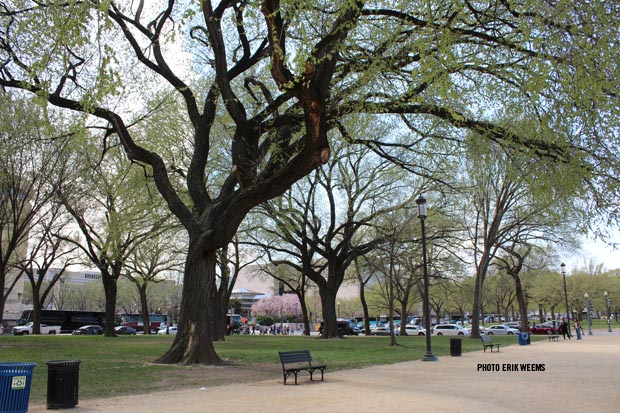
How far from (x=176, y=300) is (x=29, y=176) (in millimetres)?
74019

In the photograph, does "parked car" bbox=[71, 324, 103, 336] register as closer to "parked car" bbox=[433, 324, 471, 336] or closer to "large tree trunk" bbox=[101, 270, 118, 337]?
"large tree trunk" bbox=[101, 270, 118, 337]

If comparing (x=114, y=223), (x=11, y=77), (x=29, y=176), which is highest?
(x=11, y=77)

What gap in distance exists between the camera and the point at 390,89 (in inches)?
565

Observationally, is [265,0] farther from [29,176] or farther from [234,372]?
[29,176]

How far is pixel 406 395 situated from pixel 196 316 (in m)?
7.48

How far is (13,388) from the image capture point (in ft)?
24.7

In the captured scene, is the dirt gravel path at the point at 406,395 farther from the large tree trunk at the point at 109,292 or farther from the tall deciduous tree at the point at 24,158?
the large tree trunk at the point at 109,292

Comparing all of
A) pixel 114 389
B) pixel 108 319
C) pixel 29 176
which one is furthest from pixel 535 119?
pixel 108 319

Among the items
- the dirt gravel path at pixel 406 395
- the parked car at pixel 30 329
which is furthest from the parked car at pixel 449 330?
the parked car at pixel 30 329

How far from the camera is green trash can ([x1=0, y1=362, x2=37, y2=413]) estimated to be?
24.5 feet

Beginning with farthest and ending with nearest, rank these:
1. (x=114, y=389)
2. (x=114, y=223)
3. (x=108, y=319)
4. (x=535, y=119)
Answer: (x=108, y=319) < (x=114, y=223) < (x=535, y=119) < (x=114, y=389)

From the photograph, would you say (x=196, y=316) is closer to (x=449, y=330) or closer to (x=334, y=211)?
(x=334, y=211)

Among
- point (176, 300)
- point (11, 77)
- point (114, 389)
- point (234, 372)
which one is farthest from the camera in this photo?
point (176, 300)

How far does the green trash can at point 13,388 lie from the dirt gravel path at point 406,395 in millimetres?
927
